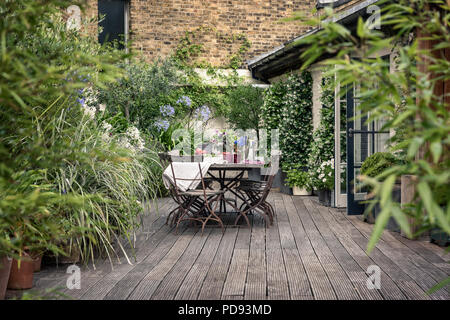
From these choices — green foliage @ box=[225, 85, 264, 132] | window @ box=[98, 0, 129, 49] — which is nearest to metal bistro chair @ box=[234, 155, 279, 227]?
green foliage @ box=[225, 85, 264, 132]

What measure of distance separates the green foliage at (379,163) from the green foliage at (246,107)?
448 centimetres

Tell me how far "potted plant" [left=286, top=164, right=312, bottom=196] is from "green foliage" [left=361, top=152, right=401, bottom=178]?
250 centimetres

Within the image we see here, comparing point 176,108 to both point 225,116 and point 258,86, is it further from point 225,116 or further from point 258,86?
point 258,86

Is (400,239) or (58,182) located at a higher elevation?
(58,182)

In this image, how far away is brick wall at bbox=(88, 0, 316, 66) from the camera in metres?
10.8

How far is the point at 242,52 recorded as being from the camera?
11211 mm

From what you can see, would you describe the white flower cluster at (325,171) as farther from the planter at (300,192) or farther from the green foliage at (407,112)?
the green foliage at (407,112)

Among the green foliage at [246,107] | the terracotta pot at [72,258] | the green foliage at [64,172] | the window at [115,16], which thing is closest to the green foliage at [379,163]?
the green foliage at [64,172]

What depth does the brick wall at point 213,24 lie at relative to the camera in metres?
10.8

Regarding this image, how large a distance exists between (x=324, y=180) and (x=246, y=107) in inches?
132

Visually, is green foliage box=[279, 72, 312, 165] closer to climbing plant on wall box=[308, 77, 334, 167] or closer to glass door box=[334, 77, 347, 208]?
climbing plant on wall box=[308, 77, 334, 167]

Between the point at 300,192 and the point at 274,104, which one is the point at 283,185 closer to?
the point at 300,192
